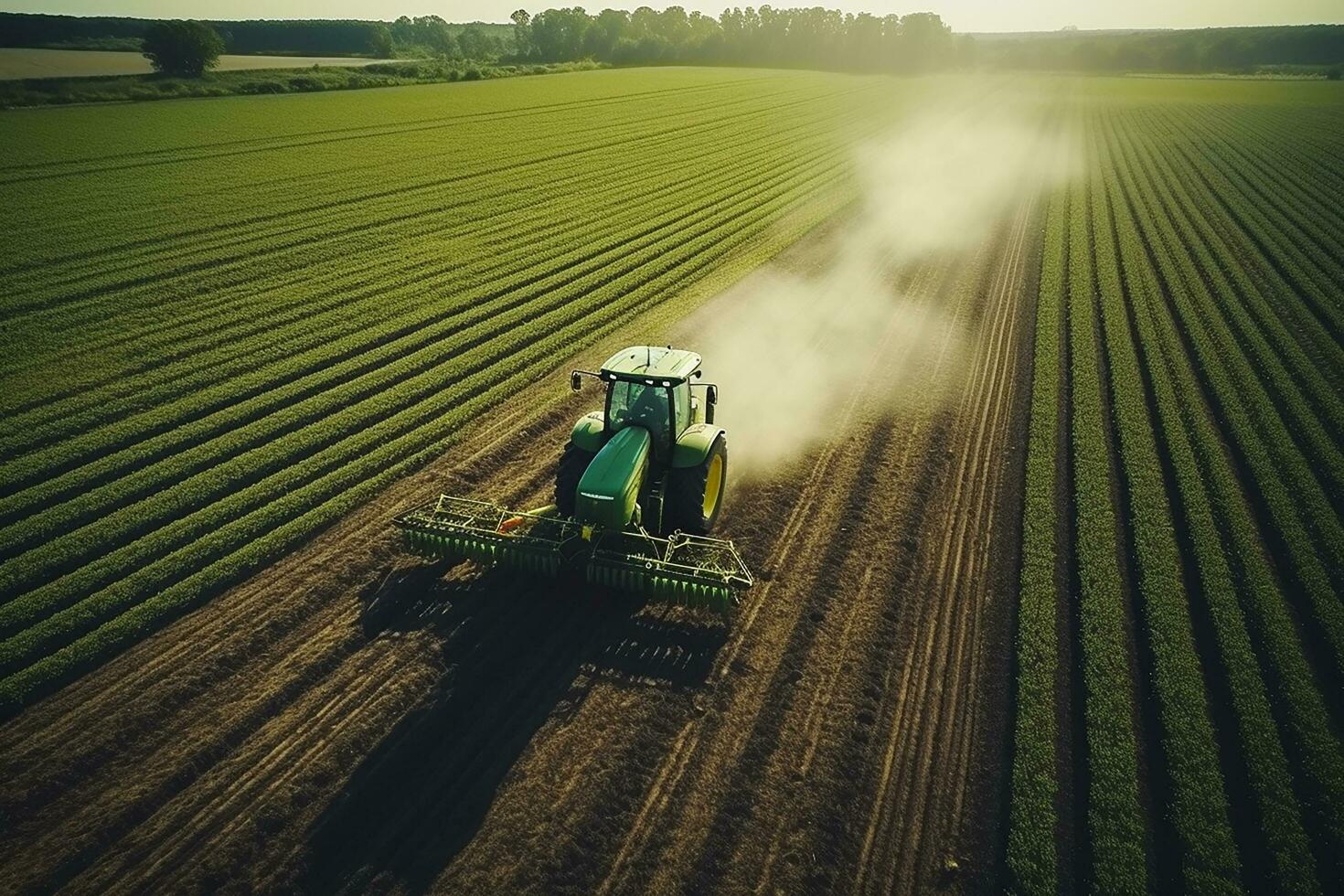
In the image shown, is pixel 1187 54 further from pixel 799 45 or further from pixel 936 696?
pixel 936 696

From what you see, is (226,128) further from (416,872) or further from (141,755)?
(416,872)

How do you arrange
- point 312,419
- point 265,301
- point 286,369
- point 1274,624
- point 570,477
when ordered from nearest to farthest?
point 1274,624 < point 570,477 < point 312,419 < point 286,369 < point 265,301

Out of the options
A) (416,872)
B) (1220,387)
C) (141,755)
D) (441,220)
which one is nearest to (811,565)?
(416,872)

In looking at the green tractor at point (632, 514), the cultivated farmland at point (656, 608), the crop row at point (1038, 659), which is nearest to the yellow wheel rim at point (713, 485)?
the green tractor at point (632, 514)

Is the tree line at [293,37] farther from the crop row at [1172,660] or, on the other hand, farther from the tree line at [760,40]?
the crop row at [1172,660]

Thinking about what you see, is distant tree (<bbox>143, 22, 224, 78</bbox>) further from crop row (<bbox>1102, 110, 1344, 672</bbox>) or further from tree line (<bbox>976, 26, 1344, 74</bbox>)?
tree line (<bbox>976, 26, 1344, 74</bbox>)

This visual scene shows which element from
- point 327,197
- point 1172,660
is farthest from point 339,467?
point 327,197
